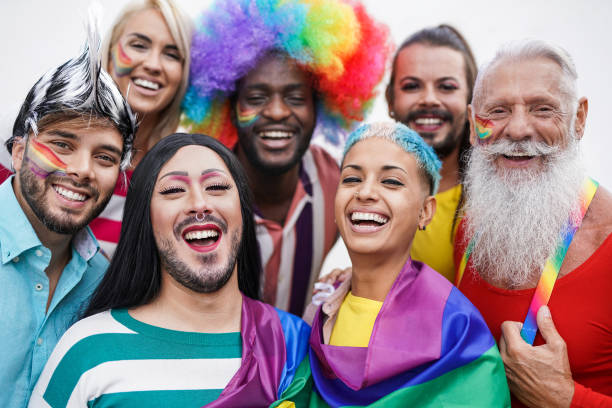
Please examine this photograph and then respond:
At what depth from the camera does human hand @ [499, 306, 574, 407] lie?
2.80 meters

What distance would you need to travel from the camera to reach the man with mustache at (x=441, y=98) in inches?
165

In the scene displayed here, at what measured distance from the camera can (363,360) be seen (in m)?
2.70

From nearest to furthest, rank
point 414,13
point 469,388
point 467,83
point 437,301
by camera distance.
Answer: point 469,388 < point 437,301 < point 467,83 < point 414,13

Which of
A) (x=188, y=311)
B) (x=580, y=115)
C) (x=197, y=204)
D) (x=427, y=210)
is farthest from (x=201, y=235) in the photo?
(x=580, y=115)

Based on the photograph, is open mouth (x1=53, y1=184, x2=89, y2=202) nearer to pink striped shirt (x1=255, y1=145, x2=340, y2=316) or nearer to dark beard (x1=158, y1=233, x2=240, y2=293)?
dark beard (x1=158, y1=233, x2=240, y2=293)

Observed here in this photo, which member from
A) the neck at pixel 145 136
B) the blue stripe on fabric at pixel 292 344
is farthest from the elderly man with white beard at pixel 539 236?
the neck at pixel 145 136

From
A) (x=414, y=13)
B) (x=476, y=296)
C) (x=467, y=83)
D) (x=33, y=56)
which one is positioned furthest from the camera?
(x=414, y=13)

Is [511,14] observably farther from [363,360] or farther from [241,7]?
[363,360]

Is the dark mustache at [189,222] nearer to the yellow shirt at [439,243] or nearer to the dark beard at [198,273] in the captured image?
the dark beard at [198,273]

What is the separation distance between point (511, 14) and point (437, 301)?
5032 mm

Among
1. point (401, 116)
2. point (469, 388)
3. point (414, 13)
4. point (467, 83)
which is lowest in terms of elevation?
point (469, 388)

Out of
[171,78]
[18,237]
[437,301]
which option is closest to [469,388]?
[437,301]

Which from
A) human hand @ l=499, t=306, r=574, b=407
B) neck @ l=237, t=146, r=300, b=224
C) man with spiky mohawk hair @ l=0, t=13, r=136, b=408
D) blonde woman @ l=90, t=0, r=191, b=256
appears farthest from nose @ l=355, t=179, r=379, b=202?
blonde woman @ l=90, t=0, r=191, b=256

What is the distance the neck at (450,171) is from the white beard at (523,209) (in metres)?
0.76
